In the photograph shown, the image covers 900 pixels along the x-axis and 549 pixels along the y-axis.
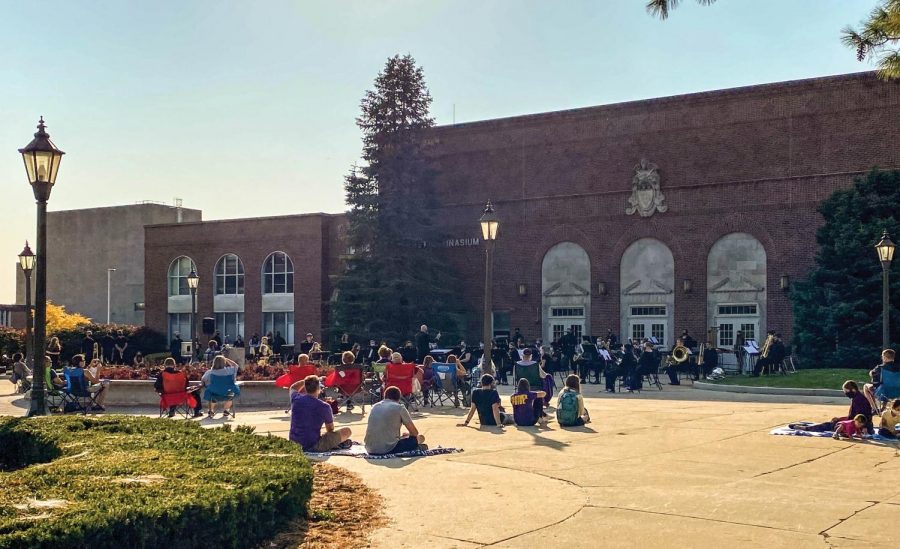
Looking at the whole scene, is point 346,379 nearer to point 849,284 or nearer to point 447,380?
point 447,380

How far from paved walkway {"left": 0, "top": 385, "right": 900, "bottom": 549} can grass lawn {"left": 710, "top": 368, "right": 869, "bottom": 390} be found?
9375 mm

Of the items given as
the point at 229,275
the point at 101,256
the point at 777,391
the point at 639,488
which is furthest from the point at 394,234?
the point at 101,256

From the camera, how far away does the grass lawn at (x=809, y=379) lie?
86.4 feet

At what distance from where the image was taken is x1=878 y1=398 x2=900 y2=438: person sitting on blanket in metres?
14.9

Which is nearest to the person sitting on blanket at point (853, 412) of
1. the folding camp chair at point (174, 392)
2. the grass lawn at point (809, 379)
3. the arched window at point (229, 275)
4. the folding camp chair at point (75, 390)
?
the grass lawn at point (809, 379)

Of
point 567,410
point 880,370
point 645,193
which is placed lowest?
point 567,410

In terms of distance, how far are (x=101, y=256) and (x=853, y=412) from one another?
248 ft

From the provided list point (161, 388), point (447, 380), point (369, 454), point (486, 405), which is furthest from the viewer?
point (447, 380)

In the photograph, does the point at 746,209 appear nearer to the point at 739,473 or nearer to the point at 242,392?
the point at 242,392

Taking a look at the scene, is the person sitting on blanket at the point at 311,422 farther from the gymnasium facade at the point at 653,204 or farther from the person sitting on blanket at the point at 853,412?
the gymnasium facade at the point at 653,204

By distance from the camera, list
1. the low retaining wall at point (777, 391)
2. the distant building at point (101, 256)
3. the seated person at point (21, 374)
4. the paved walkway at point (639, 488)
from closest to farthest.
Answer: the paved walkway at point (639, 488) → the low retaining wall at point (777, 391) → the seated person at point (21, 374) → the distant building at point (101, 256)

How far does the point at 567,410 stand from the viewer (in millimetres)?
17156

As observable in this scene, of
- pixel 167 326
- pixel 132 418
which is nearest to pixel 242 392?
pixel 132 418

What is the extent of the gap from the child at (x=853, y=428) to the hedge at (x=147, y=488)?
29.3 feet
